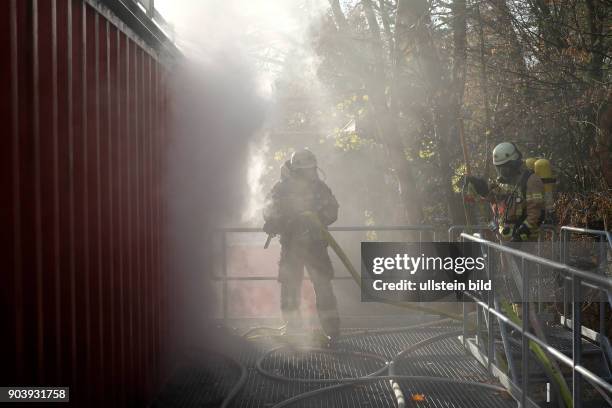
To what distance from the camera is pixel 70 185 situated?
3422 mm

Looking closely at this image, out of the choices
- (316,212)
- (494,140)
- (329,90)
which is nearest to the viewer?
(316,212)

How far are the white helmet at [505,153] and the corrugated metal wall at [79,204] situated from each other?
4.03 metres

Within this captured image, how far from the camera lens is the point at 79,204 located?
3576 millimetres

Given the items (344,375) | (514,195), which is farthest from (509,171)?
(344,375)

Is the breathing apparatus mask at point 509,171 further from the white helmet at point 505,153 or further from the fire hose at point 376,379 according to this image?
the fire hose at point 376,379

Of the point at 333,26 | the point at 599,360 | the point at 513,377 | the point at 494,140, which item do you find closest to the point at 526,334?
the point at 513,377

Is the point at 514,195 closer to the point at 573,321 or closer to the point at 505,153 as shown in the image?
the point at 505,153

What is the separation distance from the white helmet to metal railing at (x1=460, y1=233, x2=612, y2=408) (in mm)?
1515

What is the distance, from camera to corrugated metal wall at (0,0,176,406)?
9.21 feet

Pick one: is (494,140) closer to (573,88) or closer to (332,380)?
(573,88)

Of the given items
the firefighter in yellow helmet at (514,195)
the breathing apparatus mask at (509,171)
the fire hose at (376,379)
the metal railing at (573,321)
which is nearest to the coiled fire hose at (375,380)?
the fire hose at (376,379)

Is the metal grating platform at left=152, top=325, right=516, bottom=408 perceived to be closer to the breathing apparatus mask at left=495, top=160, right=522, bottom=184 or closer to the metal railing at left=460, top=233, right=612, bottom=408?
the metal railing at left=460, top=233, right=612, bottom=408

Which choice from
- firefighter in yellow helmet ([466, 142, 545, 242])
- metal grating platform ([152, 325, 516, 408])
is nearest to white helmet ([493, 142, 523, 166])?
firefighter in yellow helmet ([466, 142, 545, 242])

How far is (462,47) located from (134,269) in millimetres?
9906
